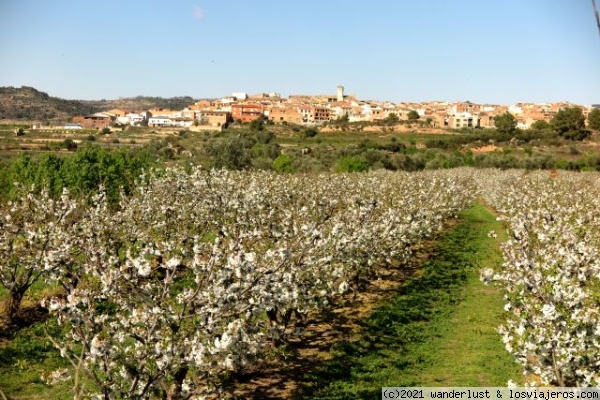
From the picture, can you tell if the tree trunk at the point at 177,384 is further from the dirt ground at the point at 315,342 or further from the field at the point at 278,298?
the dirt ground at the point at 315,342

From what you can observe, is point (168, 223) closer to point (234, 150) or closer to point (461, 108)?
point (234, 150)

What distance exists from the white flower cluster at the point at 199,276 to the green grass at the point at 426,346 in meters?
1.54

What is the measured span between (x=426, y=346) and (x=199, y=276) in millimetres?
8681

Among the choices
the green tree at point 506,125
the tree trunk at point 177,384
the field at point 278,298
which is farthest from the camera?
Answer: the green tree at point 506,125

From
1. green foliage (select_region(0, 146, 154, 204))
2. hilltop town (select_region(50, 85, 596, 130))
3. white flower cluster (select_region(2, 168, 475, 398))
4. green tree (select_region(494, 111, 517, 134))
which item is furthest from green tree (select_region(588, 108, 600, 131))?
white flower cluster (select_region(2, 168, 475, 398))

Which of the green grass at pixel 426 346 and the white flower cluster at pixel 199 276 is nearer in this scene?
the white flower cluster at pixel 199 276

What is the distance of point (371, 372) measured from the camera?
43.9ft

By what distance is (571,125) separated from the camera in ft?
364

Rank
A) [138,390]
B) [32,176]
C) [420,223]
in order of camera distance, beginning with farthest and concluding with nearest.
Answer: [32,176]
[420,223]
[138,390]

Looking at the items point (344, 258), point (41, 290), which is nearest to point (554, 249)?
point (344, 258)

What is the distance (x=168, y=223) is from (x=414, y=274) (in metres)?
10.5

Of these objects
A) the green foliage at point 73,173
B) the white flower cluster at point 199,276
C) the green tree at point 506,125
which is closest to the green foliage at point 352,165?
the green foliage at point 73,173

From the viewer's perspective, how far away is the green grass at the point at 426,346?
12930 mm

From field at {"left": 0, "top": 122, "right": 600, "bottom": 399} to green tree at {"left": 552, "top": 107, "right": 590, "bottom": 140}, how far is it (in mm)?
88547
